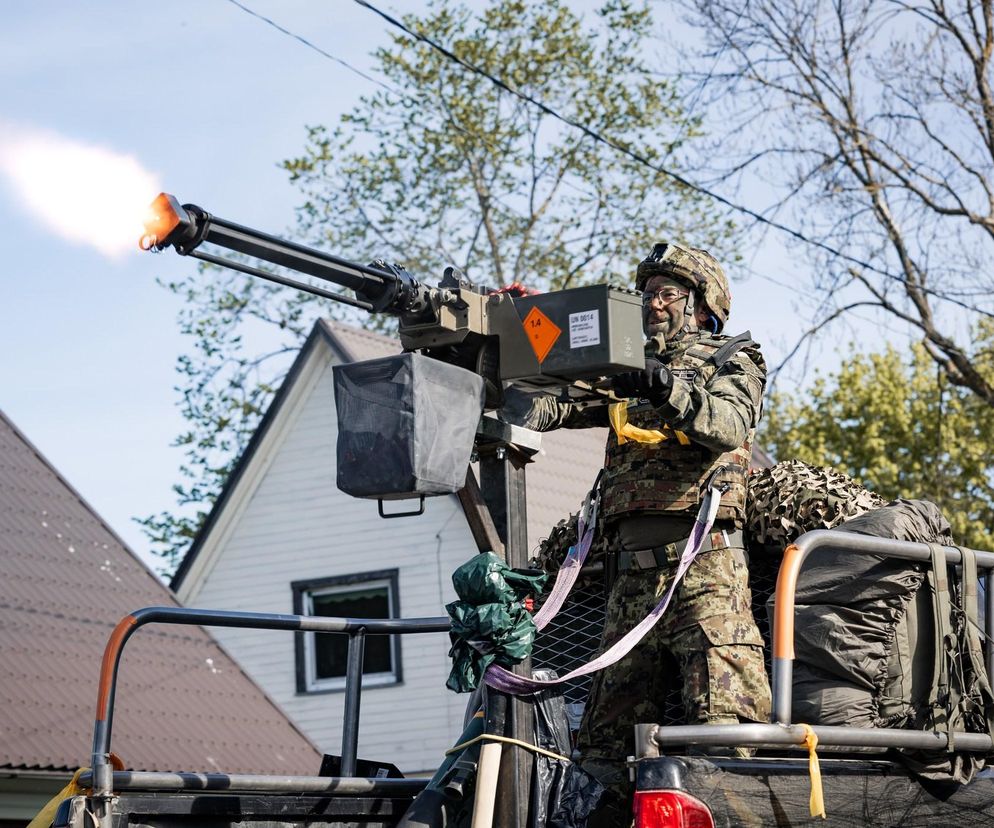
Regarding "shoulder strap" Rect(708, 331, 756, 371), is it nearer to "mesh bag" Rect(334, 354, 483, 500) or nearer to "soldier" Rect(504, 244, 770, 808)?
"soldier" Rect(504, 244, 770, 808)

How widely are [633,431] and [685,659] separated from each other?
→ 741 mm

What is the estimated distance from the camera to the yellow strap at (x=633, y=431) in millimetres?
5141

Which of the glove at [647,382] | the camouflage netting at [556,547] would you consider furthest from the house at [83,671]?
the glove at [647,382]

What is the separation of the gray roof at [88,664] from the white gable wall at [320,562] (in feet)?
16.3

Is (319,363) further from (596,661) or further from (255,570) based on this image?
(596,661)

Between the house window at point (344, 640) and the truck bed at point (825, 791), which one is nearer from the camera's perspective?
the truck bed at point (825, 791)

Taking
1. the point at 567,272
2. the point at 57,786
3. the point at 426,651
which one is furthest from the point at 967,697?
the point at 567,272

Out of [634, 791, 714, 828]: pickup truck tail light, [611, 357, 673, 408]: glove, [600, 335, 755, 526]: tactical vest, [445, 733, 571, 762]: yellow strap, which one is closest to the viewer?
[634, 791, 714, 828]: pickup truck tail light

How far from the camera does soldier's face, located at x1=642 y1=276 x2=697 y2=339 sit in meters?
5.54

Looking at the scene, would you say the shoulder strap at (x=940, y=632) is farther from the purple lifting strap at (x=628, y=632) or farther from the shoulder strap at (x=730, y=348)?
the shoulder strap at (x=730, y=348)

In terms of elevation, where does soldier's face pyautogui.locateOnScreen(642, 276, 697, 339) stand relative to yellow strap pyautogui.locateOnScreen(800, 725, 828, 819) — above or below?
above

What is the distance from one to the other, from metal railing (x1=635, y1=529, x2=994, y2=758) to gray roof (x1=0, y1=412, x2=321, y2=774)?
29.6ft

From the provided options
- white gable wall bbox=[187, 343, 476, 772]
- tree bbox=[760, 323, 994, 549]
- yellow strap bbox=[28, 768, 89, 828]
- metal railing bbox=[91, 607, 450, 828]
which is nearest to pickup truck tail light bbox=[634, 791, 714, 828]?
metal railing bbox=[91, 607, 450, 828]

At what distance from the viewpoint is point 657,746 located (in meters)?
4.04
